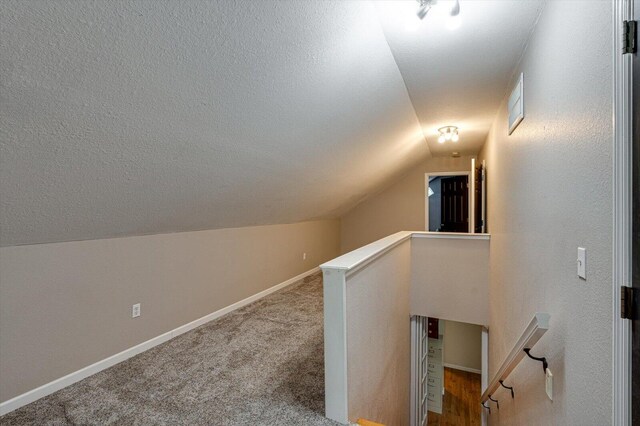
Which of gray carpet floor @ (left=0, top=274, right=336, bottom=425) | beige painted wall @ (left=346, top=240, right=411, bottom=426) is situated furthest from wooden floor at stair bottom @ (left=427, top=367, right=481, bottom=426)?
gray carpet floor @ (left=0, top=274, right=336, bottom=425)

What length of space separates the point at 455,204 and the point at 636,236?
5.28 m

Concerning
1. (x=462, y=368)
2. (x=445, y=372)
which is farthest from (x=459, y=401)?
(x=462, y=368)

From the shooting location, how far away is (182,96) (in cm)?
140

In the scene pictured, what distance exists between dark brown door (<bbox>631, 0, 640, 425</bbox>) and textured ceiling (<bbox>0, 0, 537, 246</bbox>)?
1059 mm

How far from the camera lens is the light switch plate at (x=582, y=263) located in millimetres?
1067

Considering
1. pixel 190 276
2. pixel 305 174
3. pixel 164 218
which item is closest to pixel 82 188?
pixel 164 218

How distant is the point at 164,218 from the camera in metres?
2.40

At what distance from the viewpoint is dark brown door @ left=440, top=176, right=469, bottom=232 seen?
5680 millimetres

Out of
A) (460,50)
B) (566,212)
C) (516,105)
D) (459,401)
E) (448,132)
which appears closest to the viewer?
(566,212)

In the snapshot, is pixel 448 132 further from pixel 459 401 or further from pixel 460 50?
pixel 459 401

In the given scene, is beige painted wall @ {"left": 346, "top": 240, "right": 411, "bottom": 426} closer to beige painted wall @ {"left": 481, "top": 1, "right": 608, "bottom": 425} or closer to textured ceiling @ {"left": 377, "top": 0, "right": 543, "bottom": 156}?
beige painted wall @ {"left": 481, "top": 1, "right": 608, "bottom": 425}

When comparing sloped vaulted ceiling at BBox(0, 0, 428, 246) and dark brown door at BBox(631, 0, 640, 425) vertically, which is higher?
sloped vaulted ceiling at BBox(0, 0, 428, 246)

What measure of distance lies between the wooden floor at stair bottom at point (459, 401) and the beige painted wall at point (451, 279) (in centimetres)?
252

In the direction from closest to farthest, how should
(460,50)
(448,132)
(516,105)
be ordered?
(460,50) → (516,105) → (448,132)
